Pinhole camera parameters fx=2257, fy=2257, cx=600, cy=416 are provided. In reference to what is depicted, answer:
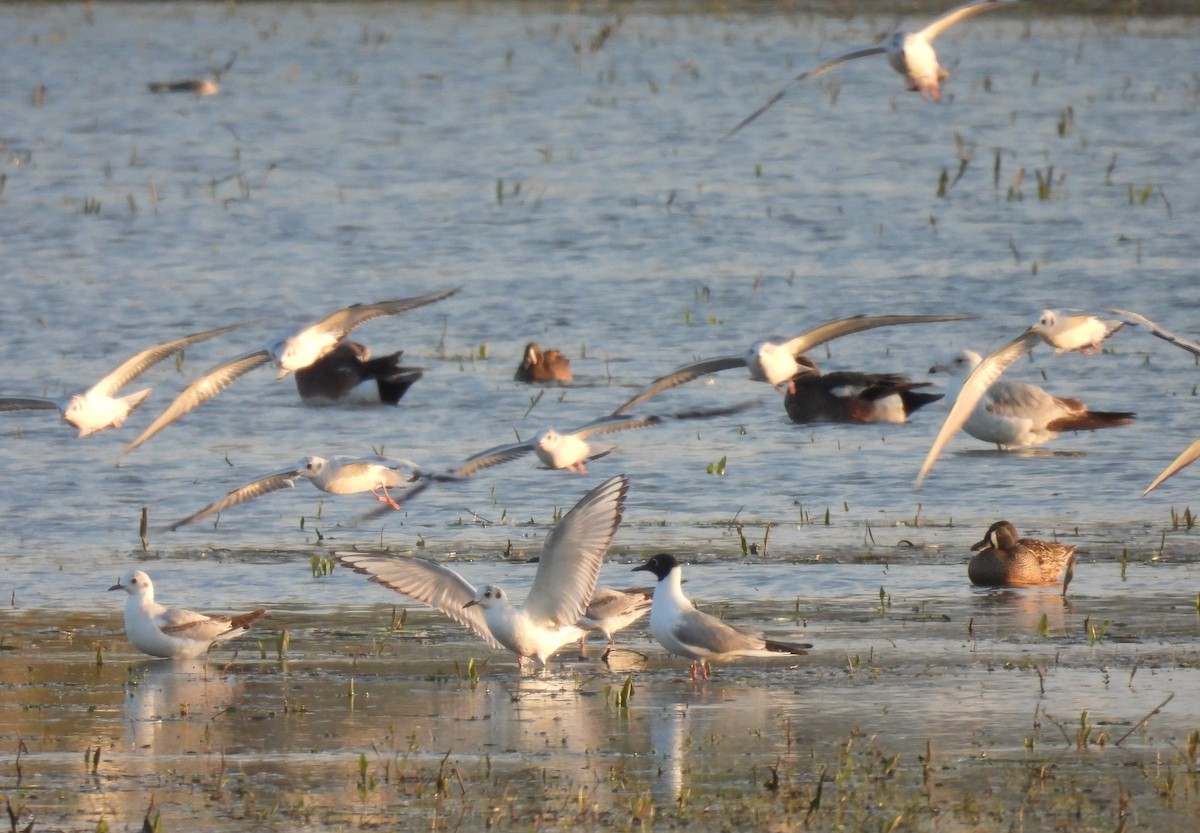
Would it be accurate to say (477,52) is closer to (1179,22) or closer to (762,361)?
(1179,22)

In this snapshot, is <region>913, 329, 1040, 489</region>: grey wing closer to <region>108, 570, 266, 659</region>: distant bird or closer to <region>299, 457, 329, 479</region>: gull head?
<region>299, 457, 329, 479</region>: gull head

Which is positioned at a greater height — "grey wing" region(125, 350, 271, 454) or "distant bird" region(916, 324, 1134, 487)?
"distant bird" region(916, 324, 1134, 487)

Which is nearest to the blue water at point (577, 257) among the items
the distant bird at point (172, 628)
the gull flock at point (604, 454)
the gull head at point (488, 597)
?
the gull flock at point (604, 454)

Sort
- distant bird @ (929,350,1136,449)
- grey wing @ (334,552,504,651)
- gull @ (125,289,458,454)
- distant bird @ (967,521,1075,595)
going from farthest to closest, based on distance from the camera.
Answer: distant bird @ (929,350,1136,449) < gull @ (125,289,458,454) < distant bird @ (967,521,1075,595) < grey wing @ (334,552,504,651)

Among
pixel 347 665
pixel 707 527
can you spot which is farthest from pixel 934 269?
pixel 347 665

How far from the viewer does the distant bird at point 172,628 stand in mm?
8812

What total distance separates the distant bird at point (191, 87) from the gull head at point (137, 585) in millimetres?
24182

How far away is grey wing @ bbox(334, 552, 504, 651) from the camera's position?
8.97 m

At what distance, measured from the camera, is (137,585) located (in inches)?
358

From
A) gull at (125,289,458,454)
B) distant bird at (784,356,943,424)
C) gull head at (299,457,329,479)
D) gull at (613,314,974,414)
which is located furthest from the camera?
distant bird at (784,356,943,424)

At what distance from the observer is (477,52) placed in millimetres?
35938

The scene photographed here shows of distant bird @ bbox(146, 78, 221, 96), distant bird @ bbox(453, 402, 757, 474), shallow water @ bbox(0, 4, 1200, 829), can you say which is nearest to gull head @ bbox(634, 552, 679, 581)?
shallow water @ bbox(0, 4, 1200, 829)

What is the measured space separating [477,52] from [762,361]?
25705 mm

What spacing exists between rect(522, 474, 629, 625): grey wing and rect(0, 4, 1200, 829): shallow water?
0.29 metres
